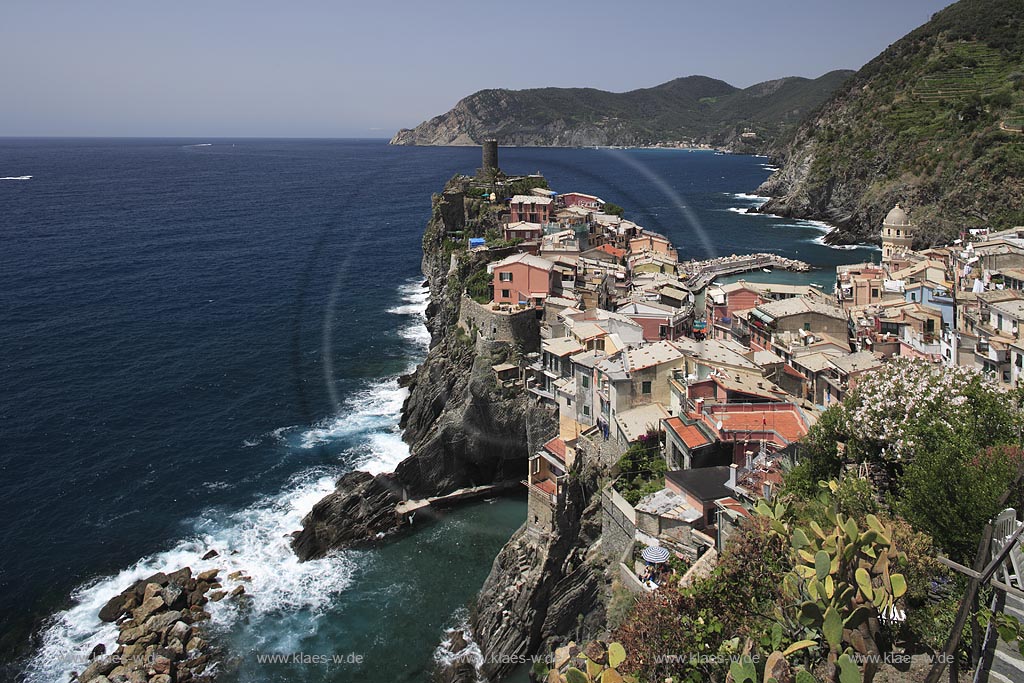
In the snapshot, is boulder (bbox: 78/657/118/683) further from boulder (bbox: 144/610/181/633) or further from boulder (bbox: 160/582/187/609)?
boulder (bbox: 160/582/187/609)

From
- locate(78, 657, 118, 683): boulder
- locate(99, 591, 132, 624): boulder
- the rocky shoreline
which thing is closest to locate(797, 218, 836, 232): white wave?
the rocky shoreline

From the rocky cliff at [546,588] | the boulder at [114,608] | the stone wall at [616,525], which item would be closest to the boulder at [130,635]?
the boulder at [114,608]

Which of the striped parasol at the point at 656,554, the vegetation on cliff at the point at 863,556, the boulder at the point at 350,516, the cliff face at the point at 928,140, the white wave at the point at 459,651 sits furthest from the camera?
the cliff face at the point at 928,140

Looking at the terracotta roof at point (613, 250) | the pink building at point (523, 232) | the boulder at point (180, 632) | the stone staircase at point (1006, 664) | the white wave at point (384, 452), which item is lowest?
the boulder at point (180, 632)

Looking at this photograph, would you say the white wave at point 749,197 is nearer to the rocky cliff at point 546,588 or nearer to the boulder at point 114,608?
the rocky cliff at point 546,588

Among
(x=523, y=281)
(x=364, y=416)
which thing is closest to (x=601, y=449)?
(x=523, y=281)

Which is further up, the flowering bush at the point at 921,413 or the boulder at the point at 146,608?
the flowering bush at the point at 921,413

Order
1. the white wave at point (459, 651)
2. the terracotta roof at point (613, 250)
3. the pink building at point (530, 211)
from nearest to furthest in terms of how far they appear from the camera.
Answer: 1. the white wave at point (459, 651)
2. the terracotta roof at point (613, 250)
3. the pink building at point (530, 211)

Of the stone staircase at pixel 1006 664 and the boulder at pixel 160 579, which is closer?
the stone staircase at pixel 1006 664
